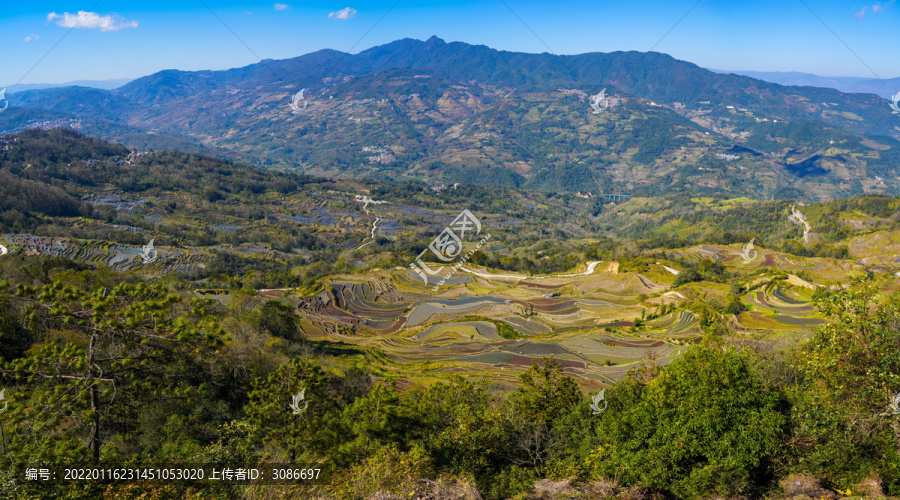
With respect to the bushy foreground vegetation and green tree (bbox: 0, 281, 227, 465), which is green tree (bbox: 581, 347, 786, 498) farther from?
green tree (bbox: 0, 281, 227, 465)

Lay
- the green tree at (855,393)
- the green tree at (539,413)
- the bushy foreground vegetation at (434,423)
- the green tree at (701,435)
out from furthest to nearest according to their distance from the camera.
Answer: the green tree at (539,413) < the green tree at (701,435) < the green tree at (855,393) < the bushy foreground vegetation at (434,423)

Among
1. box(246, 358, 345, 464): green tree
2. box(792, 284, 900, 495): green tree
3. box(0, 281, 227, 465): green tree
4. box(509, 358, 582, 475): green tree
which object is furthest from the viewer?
box(509, 358, 582, 475): green tree

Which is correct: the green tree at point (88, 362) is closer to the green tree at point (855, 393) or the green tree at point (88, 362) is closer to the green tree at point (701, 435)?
the green tree at point (701, 435)

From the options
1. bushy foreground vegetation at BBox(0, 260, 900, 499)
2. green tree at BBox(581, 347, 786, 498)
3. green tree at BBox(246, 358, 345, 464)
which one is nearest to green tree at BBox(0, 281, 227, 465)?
bushy foreground vegetation at BBox(0, 260, 900, 499)

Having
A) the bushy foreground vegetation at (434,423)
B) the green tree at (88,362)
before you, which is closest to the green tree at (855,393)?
the bushy foreground vegetation at (434,423)

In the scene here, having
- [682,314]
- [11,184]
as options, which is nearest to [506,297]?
[682,314]

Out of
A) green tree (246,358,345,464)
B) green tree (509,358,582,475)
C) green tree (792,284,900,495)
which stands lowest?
green tree (509,358,582,475)

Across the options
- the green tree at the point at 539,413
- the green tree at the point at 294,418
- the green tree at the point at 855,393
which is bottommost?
the green tree at the point at 539,413

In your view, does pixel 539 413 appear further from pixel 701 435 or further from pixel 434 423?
pixel 701 435

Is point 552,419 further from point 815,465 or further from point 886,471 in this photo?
point 886,471
